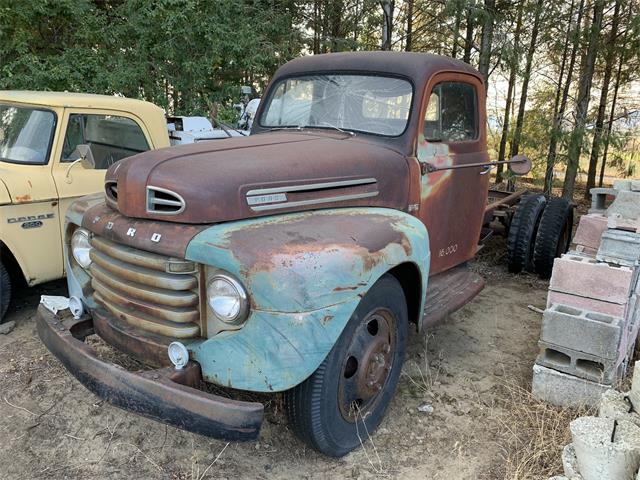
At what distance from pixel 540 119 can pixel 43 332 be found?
7.32 metres

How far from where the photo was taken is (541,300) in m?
5.49

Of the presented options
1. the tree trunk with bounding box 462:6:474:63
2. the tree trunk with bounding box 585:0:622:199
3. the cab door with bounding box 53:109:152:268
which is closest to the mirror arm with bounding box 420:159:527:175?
the cab door with bounding box 53:109:152:268

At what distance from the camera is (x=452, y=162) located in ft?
13.4

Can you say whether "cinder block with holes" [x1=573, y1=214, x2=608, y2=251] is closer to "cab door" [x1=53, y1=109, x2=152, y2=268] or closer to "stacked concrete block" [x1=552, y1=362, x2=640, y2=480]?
"stacked concrete block" [x1=552, y1=362, x2=640, y2=480]

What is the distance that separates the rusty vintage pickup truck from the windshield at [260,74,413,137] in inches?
0.5

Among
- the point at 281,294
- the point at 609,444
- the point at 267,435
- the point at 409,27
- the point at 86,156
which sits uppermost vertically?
the point at 409,27

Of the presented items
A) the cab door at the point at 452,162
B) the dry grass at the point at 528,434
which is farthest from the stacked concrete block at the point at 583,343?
the cab door at the point at 452,162

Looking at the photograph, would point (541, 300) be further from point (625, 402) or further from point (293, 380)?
point (293, 380)

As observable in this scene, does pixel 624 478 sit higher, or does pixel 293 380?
pixel 293 380

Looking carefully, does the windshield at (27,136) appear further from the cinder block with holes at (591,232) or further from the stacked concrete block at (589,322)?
the cinder block with holes at (591,232)

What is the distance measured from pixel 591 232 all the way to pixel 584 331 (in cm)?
108

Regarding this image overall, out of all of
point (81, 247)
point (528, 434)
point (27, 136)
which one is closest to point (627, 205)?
point (528, 434)

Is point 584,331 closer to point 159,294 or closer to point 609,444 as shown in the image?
point 609,444

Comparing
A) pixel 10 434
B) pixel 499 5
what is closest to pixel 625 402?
pixel 10 434
